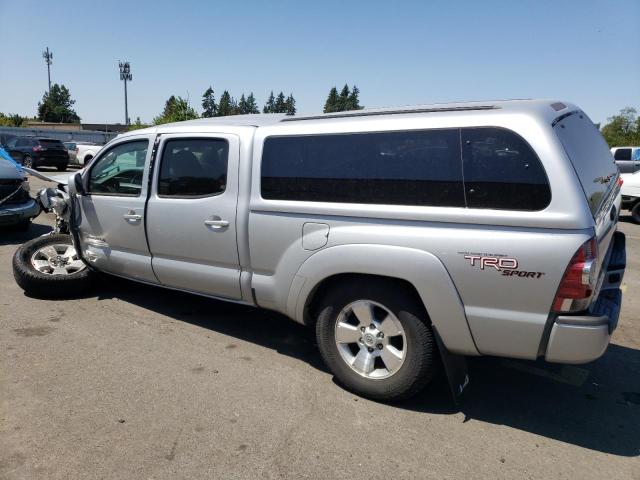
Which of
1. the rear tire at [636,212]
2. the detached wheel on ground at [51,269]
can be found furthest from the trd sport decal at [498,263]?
the rear tire at [636,212]

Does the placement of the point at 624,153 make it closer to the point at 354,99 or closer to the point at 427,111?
the point at 427,111

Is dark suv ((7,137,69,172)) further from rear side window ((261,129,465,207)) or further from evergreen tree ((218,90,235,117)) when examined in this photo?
evergreen tree ((218,90,235,117))

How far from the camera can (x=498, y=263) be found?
2773 mm

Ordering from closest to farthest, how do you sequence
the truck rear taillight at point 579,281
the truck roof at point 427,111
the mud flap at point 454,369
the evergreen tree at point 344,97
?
the truck rear taillight at point 579,281 → the truck roof at point 427,111 → the mud flap at point 454,369 → the evergreen tree at point 344,97

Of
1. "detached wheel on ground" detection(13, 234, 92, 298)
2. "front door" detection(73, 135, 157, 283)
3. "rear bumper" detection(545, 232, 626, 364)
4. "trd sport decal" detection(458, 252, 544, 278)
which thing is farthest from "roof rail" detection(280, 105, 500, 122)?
"detached wheel on ground" detection(13, 234, 92, 298)

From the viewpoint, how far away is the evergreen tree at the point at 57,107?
323 feet

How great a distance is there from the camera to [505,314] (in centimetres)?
283

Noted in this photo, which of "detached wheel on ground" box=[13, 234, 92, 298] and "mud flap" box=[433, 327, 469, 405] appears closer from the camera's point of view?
"mud flap" box=[433, 327, 469, 405]

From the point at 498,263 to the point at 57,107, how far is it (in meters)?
119

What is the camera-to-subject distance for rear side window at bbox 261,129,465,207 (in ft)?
9.85

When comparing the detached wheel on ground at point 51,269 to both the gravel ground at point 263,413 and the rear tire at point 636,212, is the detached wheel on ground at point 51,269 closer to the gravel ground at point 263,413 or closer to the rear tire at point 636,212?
the gravel ground at point 263,413

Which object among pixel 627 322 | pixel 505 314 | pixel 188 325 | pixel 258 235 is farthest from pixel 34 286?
pixel 627 322

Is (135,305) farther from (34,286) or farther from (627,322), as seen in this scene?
(627,322)

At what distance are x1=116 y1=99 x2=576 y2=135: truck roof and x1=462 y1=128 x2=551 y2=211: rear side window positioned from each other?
181mm
